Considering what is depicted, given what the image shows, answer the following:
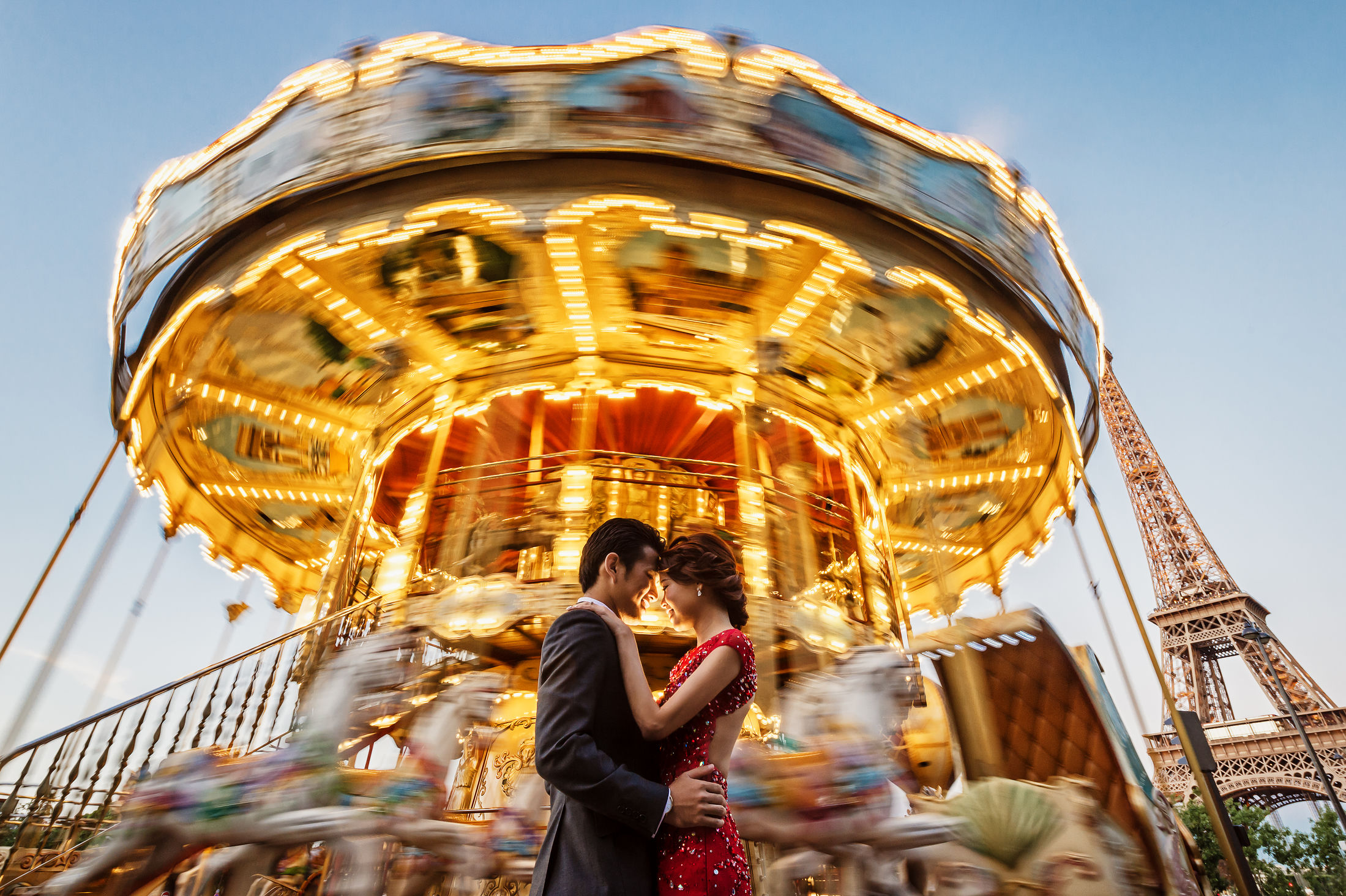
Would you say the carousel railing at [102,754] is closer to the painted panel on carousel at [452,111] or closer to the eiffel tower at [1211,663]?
the painted panel on carousel at [452,111]

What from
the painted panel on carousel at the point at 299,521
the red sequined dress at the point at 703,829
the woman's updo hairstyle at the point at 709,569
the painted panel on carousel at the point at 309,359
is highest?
the painted panel on carousel at the point at 309,359

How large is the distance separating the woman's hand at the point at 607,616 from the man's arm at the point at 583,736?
0.06ft

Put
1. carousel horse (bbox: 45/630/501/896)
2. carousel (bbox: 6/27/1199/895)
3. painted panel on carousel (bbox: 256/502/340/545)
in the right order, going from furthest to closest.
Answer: painted panel on carousel (bbox: 256/502/340/545), carousel (bbox: 6/27/1199/895), carousel horse (bbox: 45/630/501/896)

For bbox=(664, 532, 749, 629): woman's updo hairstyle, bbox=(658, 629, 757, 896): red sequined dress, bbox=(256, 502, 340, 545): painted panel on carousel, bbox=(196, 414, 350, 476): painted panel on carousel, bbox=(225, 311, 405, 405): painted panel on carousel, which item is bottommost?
bbox=(658, 629, 757, 896): red sequined dress

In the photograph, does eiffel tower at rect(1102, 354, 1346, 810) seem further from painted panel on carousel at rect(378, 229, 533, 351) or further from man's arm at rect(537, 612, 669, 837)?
man's arm at rect(537, 612, 669, 837)

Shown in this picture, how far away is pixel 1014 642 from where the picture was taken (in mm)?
3893

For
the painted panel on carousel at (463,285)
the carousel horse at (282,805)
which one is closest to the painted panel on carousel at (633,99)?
the painted panel on carousel at (463,285)

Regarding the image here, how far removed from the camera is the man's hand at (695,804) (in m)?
1.27

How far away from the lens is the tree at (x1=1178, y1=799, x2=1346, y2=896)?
22562 millimetres

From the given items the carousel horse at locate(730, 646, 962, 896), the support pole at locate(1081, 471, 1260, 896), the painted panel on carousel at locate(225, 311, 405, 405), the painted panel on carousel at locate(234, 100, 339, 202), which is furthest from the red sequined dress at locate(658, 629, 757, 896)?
the painted panel on carousel at locate(225, 311, 405, 405)

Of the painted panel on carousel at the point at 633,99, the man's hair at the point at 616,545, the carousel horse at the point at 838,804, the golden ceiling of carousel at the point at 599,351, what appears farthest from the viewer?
the golden ceiling of carousel at the point at 599,351

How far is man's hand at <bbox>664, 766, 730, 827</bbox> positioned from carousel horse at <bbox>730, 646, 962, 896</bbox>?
5.59 feet

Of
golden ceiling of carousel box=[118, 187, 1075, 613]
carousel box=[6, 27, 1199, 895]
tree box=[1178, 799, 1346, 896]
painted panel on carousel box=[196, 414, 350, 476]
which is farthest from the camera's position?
tree box=[1178, 799, 1346, 896]

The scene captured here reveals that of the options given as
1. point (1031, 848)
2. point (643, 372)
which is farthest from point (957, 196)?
point (1031, 848)
